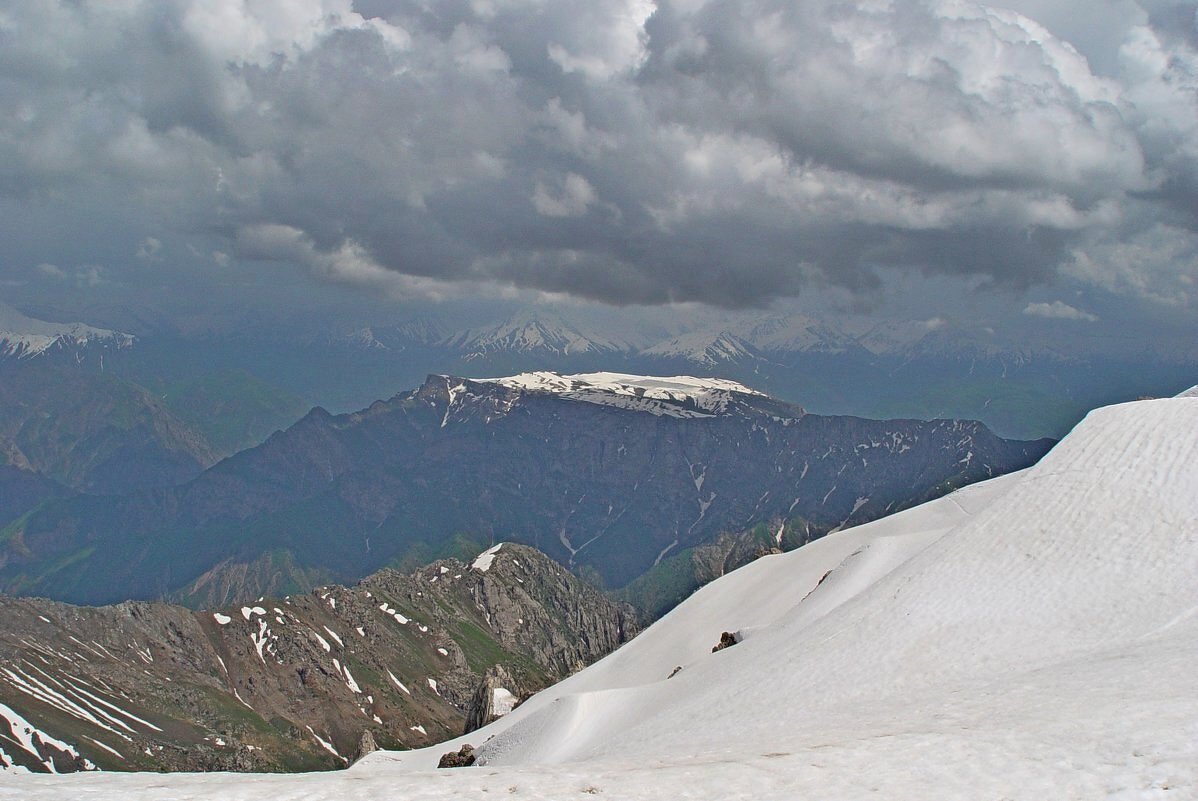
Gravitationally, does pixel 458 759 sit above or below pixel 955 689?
below

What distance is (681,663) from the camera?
68.3 meters

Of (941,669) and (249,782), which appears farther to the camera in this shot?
(941,669)

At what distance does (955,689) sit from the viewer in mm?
27297

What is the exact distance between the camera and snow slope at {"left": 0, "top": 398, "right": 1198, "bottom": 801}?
16250 millimetres

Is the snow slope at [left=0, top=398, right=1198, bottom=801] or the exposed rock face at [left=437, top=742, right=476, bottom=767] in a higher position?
the snow slope at [left=0, top=398, right=1198, bottom=801]

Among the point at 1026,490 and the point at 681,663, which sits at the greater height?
the point at 1026,490

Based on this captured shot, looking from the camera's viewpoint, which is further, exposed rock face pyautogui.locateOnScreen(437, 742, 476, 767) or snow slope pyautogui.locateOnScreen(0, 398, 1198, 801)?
exposed rock face pyautogui.locateOnScreen(437, 742, 476, 767)

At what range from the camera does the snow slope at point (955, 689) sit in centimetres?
1625

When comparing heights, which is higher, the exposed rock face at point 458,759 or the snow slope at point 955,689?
the snow slope at point 955,689

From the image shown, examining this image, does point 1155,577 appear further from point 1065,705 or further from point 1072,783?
point 1072,783

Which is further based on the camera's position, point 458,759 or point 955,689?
point 458,759

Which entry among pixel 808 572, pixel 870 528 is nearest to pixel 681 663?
pixel 808 572

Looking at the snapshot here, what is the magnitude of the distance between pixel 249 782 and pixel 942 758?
1327 cm

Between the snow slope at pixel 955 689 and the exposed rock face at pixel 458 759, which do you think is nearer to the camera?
the snow slope at pixel 955 689
